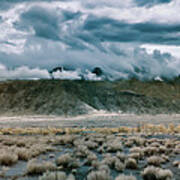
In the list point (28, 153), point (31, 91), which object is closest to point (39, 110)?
point (31, 91)

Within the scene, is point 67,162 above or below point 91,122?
above

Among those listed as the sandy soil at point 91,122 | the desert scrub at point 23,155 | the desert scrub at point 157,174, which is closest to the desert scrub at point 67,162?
the desert scrub at point 23,155

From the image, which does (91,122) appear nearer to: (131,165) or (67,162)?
(67,162)

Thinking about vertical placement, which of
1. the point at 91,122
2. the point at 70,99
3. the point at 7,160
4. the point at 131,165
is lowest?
the point at 91,122

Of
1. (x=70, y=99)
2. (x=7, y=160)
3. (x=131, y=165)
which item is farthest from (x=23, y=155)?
(x=70, y=99)

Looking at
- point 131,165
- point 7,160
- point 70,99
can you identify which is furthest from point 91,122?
point 131,165

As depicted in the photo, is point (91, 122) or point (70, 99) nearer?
point (91, 122)

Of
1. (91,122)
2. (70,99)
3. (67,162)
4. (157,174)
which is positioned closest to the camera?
(157,174)

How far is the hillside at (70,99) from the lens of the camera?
104562 mm

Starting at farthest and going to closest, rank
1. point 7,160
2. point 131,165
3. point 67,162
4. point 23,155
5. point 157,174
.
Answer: point 23,155, point 7,160, point 67,162, point 131,165, point 157,174

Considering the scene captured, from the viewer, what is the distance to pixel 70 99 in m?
109

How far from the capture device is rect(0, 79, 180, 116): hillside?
343ft

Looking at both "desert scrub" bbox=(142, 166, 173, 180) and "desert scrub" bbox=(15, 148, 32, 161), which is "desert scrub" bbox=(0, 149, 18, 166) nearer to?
"desert scrub" bbox=(15, 148, 32, 161)

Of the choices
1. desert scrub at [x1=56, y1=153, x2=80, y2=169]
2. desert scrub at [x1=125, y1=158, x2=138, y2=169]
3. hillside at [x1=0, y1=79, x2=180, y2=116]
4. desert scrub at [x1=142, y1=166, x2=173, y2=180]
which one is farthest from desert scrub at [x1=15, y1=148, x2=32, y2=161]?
hillside at [x1=0, y1=79, x2=180, y2=116]
